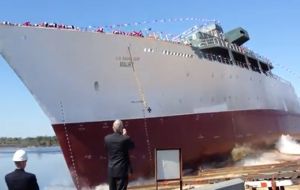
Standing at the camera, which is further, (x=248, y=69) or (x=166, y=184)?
(x=248, y=69)

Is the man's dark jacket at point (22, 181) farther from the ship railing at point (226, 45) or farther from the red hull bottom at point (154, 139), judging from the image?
the ship railing at point (226, 45)

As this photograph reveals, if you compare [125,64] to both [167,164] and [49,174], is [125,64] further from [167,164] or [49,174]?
[49,174]

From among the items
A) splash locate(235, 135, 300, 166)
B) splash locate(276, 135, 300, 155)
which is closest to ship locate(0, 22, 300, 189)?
splash locate(235, 135, 300, 166)

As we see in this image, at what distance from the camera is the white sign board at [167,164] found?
Result: 9.01 metres

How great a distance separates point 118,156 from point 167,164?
1.67m

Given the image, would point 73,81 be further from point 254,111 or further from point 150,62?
point 254,111

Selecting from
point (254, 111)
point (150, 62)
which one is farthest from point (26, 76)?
point (254, 111)

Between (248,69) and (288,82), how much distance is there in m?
12.4

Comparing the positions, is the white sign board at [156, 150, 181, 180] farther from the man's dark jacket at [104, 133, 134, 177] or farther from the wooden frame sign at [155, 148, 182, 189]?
the man's dark jacket at [104, 133, 134, 177]

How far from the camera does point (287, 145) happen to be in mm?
32125

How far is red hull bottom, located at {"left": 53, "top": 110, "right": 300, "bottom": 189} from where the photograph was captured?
1695cm

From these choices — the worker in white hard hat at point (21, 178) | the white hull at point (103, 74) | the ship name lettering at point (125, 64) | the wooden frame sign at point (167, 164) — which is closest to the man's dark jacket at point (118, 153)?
the wooden frame sign at point (167, 164)

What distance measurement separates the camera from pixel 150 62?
19094 mm

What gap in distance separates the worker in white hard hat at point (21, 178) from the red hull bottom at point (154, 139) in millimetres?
11307
